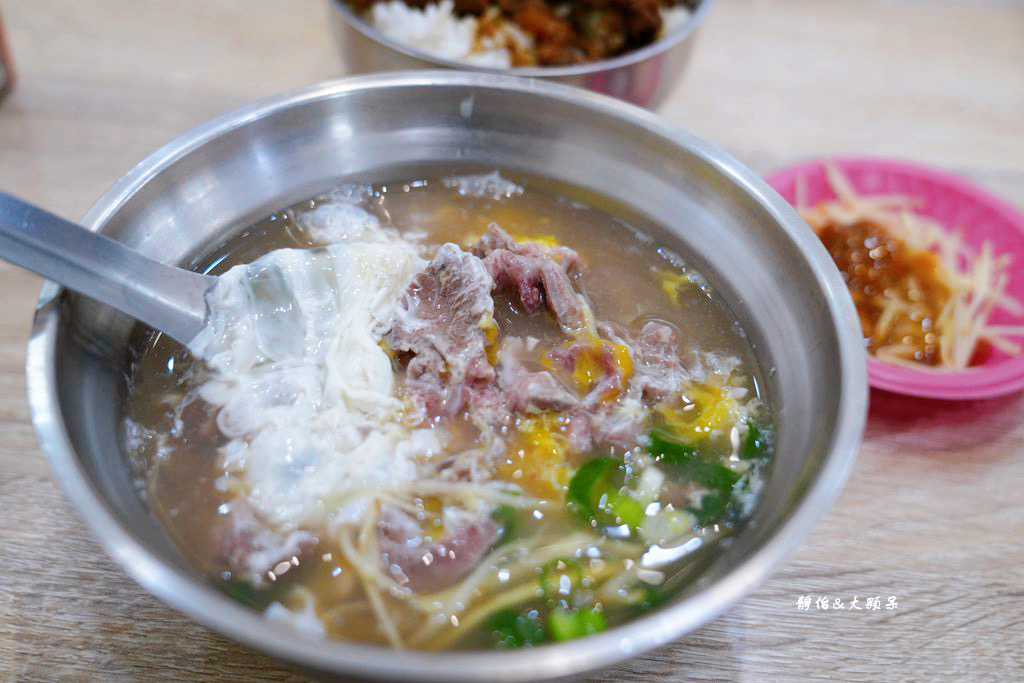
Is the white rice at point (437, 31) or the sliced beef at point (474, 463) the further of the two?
the white rice at point (437, 31)

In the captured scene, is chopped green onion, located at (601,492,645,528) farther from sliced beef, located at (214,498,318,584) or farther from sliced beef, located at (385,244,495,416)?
sliced beef, located at (214,498,318,584)

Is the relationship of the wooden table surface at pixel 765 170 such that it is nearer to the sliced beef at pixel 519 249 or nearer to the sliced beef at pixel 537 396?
the sliced beef at pixel 537 396

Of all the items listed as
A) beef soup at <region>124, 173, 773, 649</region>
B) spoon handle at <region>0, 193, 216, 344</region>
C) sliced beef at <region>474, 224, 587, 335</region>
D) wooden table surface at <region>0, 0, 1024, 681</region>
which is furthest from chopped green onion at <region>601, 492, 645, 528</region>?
spoon handle at <region>0, 193, 216, 344</region>

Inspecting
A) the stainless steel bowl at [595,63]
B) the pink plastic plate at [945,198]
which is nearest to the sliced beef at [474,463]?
the stainless steel bowl at [595,63]

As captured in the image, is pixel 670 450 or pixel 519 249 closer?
pixel 670 450

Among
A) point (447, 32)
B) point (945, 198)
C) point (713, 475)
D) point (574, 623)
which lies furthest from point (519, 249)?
point (945, 198)

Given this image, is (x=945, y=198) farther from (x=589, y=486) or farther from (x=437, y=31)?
(x=589, y=486)
